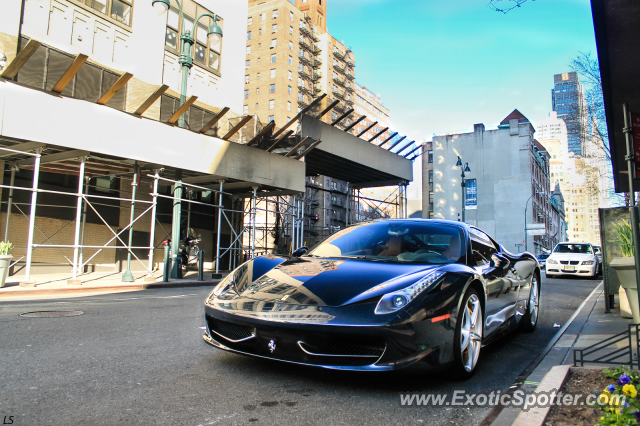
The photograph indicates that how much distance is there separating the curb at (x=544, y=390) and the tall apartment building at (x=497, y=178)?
56885 mm

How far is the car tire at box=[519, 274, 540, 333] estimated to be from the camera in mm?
5656

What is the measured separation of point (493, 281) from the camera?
4312mm

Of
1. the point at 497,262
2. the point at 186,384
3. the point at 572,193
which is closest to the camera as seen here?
the point at 186,384

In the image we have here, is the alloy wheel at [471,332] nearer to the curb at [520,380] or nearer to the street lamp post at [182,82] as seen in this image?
the curb at [520,380]

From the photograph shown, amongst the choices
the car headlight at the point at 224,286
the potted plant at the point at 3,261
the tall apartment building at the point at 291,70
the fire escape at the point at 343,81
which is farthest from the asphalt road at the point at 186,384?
the fire escape at the point at 343,81

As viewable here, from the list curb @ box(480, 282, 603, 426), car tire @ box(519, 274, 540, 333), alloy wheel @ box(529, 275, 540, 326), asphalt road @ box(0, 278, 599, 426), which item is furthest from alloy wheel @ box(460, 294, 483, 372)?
alloy wheel @ box(529, 275, 540, 326)

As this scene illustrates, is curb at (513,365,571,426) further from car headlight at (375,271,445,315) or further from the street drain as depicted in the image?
the street drain

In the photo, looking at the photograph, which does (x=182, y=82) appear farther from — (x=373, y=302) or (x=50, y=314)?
(x=373, y=302)

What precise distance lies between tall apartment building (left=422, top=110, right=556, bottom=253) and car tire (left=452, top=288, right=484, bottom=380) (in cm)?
5656

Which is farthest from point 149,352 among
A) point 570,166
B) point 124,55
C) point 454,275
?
point 570,166

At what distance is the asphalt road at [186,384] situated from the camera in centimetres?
259

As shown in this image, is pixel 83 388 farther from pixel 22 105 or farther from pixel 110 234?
pixel 110 234

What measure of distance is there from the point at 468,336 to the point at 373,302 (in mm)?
1006

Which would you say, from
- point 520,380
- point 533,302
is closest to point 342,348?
point 520,380
